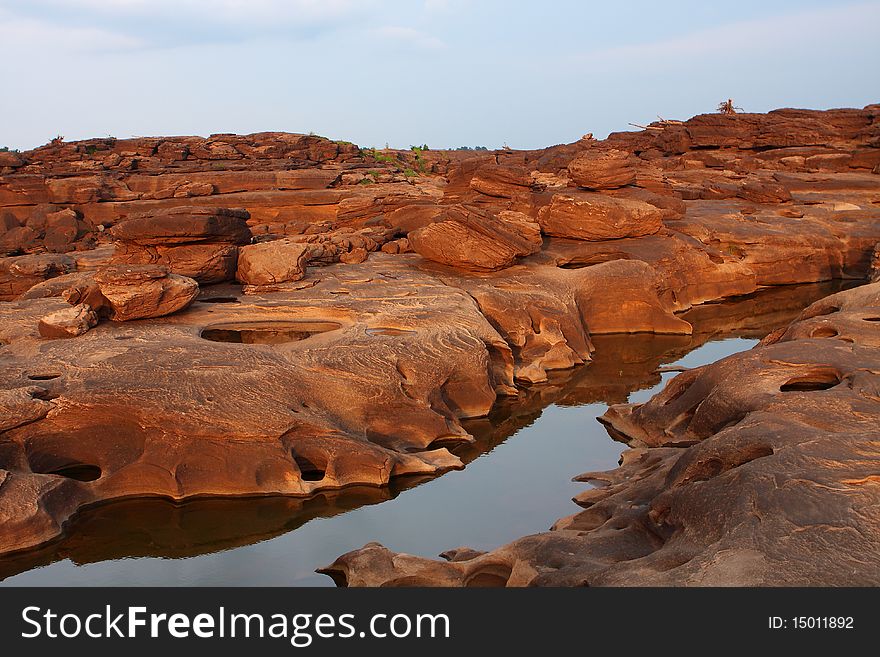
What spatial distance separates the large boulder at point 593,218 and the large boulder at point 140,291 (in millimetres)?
9541

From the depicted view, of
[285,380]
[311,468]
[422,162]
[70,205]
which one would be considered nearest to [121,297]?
[285,380]

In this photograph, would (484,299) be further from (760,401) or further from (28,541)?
(28,541)

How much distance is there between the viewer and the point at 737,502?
6066 millimetres

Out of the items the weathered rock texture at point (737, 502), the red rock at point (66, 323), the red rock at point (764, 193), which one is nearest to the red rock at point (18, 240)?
the red rock at point (66, 323)

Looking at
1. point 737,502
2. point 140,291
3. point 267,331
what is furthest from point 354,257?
point 737,502

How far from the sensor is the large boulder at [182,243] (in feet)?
48.6

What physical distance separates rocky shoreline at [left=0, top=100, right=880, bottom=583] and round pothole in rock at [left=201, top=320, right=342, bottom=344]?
56mm

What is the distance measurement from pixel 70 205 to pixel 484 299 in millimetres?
20561

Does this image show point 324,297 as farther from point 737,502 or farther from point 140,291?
point 737,502

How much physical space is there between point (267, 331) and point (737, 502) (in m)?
8.48

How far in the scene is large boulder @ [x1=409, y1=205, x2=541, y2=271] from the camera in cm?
1689

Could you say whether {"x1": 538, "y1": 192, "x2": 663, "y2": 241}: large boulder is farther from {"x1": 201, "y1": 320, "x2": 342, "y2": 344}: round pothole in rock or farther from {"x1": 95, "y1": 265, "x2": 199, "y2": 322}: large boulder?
{"x1": 95, "y1": 265, "x2": 199, "y2": 322}: large boulder

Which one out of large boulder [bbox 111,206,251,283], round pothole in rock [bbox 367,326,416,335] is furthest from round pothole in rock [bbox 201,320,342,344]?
large boulder [bbox 111,206,251,283]

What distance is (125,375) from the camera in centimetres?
985
